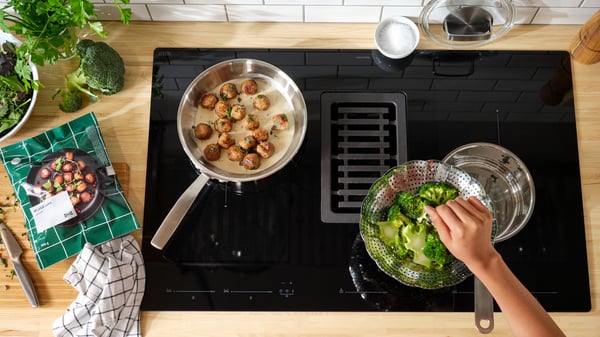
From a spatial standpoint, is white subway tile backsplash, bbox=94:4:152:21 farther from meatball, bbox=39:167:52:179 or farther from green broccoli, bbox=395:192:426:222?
green broccoli, bbox=395:192:426:222

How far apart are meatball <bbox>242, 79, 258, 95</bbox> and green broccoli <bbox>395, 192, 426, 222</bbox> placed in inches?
20.7

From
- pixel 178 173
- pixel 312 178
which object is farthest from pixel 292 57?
pixel 178 173

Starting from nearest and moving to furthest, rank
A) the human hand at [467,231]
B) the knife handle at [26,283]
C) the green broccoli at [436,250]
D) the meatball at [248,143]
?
the human hand at [467,231], the green broccoli at [436,250], the knife handle at [26,283], the meatball at [248,143]

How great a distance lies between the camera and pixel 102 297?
4.06 feet

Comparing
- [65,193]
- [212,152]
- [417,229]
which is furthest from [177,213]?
[417,229]

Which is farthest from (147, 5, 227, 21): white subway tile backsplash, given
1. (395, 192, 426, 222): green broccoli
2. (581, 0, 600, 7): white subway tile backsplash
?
(581, 0, 600, 7): white subway tile backsplash

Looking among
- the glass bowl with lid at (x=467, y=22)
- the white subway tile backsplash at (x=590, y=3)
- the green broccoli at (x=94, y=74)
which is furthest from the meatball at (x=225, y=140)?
the white subway tile backsplash at (x=590, y=3)

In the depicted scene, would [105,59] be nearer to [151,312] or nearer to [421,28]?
[151,312]

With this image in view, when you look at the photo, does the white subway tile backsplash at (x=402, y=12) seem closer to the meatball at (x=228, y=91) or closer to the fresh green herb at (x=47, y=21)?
the meatball at (x=228, y=91)

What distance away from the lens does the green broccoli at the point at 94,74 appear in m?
1.33

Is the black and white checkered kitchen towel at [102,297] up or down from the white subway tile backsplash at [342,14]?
down

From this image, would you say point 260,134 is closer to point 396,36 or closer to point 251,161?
point 251,161

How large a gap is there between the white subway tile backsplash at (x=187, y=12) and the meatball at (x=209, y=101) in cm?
24

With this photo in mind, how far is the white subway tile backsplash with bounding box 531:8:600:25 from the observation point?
143 cm
